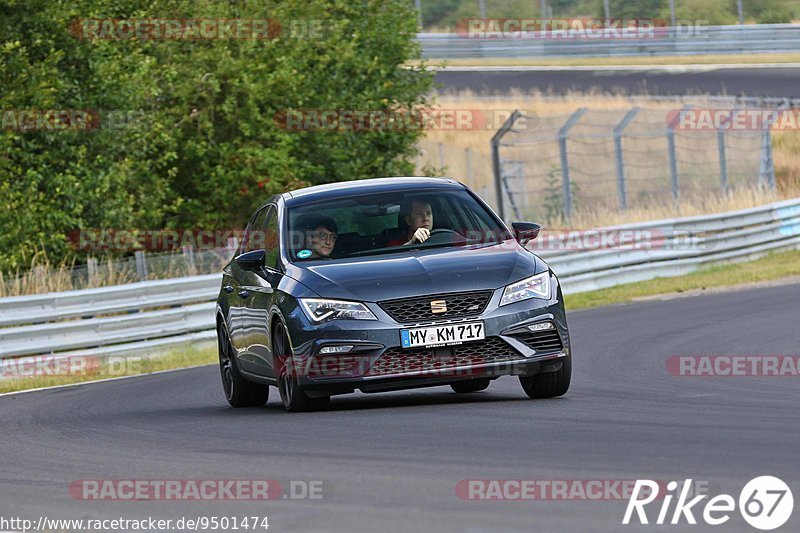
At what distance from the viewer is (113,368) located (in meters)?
18.6

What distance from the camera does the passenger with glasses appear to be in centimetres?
1096

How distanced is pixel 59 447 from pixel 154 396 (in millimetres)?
4063

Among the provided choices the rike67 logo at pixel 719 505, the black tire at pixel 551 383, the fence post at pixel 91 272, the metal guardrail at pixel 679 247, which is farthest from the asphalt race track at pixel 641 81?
the rike67 logo at pixel 719 505

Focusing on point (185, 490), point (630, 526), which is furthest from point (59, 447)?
point (630, 526)

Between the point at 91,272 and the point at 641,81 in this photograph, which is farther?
the point at 641,81

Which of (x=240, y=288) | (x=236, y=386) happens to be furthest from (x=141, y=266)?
(x=240, y=288)

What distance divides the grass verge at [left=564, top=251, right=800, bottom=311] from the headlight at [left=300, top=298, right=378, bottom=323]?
41.4ft

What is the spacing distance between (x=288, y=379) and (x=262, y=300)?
0.85 m

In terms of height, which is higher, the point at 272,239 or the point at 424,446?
the point at 272,239

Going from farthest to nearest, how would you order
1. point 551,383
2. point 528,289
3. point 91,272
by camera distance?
point 91,272, point 551,383, point 528,289

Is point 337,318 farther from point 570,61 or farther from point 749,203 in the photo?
point 570,61

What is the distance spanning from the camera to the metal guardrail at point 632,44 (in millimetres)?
45438

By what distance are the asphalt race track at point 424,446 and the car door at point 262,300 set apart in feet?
1.33

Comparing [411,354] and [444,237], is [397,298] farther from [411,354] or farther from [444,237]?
[444,237]
